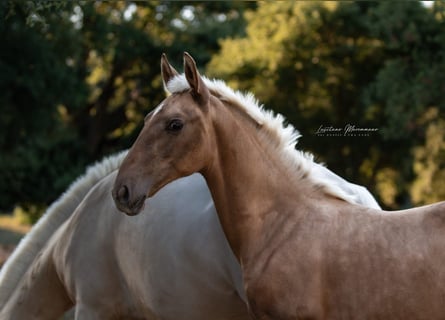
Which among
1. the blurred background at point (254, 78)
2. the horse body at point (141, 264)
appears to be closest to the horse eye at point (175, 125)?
the horse body at point (141, 264)

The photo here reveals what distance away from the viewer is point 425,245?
3.76 meters

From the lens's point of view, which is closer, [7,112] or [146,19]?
[7,112]

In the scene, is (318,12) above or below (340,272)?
below

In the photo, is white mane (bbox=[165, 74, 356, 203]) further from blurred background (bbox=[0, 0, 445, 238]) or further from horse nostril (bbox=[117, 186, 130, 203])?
blurred background (bbox=[0, 0, 445, 238])

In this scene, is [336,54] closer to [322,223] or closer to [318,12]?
[318,12]

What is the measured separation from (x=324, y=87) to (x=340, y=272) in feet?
42.1

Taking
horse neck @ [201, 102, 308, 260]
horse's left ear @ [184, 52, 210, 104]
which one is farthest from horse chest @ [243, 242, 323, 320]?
horse's left ear @ [184, 52, 210, 104]

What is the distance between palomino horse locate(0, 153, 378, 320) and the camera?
4.80 m

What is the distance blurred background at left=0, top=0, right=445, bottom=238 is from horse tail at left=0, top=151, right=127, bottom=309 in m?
2.52

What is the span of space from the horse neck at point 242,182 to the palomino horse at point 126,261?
321 mm

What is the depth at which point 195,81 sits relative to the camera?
13.1ft

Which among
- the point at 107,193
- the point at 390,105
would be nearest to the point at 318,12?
the point at 390,105

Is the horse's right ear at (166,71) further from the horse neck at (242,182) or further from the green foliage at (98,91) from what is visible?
the green foliage at (98,91)

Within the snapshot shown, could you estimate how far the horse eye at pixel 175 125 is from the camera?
13.0 ft
